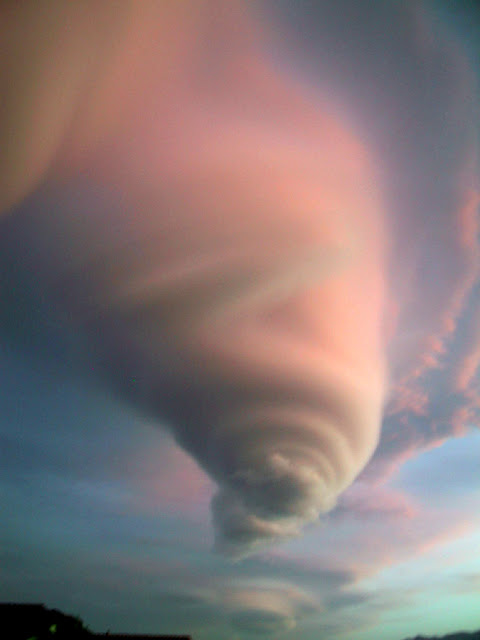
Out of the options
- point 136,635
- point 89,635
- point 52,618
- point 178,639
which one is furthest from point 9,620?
point 178,639

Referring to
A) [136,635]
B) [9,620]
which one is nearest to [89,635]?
[136,635]

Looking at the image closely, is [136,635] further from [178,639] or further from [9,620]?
[9,620]

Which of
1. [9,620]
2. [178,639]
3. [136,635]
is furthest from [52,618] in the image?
[178,639]

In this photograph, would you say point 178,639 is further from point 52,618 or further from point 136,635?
point 52,618

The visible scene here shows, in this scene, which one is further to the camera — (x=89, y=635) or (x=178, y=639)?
(x=178, y=639)

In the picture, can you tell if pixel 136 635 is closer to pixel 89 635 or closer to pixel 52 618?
pixel 89 635

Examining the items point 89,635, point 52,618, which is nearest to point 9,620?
point 52,618
